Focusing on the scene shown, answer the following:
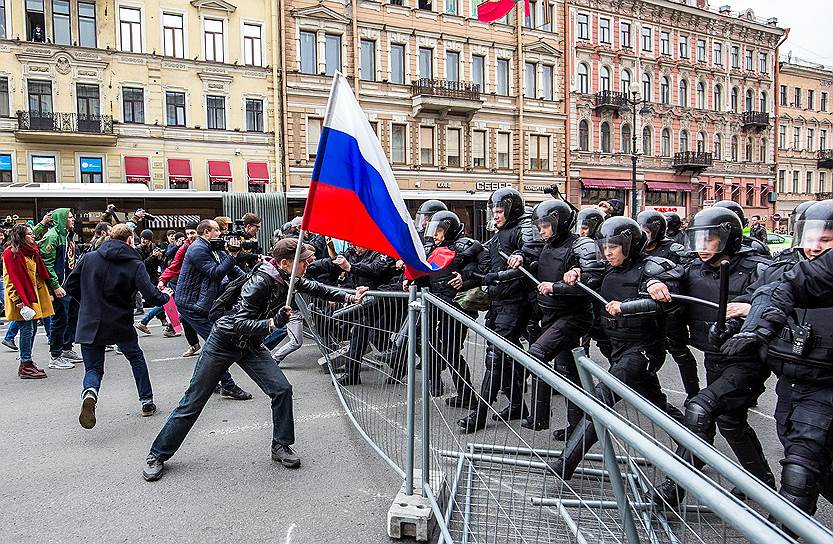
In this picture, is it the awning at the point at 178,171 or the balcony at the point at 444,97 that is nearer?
the awning at the point at 178,171

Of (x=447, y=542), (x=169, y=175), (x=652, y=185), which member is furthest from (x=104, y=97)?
(x=652, y=185)

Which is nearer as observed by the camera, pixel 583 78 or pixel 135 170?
pixel 135 170

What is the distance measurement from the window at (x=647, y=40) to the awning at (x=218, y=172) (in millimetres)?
26500

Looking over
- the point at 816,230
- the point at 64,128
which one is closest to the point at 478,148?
the point at 64,128

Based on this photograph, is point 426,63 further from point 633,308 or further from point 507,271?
point 633,308

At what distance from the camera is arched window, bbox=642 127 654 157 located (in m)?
39.1

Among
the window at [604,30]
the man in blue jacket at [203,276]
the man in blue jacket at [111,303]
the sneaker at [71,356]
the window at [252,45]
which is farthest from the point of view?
the window at [604,30]

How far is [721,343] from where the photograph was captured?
12.6 feet

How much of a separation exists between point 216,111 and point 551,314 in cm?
2518

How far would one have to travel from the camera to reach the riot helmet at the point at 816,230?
3.25 m

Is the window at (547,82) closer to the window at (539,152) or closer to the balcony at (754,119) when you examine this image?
the window at (539,152)

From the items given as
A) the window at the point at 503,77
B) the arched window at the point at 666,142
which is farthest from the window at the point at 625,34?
the window at the point at 503,77

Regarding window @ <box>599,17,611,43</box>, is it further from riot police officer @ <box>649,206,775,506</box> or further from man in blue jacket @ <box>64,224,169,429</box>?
man in blue jacket @ <box>64,224,169,429</box>

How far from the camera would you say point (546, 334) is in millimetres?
5207
